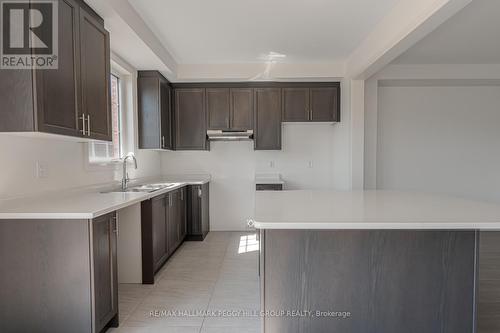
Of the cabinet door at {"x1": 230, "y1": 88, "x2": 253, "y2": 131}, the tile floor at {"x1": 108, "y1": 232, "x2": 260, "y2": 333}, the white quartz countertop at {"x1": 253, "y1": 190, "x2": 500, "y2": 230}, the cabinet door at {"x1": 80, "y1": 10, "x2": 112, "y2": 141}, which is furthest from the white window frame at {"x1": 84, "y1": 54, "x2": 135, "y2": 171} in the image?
the white quartz countertop at {"x1": 253, "y1": 190, "x2": 500, "y2": 230}

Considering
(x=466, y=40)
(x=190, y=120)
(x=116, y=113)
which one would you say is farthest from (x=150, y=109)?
(x=466, y=40)

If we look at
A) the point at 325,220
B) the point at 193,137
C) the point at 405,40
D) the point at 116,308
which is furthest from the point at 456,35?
the point at 116,308

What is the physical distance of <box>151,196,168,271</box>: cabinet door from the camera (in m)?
2.94

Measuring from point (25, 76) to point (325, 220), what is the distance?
6.02ft

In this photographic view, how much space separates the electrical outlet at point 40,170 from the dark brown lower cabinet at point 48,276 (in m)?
0.53

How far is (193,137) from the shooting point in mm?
4676

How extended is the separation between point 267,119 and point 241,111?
1.40ft

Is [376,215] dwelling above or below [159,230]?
above

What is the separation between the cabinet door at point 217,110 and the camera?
4.60 m

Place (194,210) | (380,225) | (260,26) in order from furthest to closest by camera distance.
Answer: (194,210)
(260,26)
(380,225)

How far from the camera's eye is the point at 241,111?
4609 mm

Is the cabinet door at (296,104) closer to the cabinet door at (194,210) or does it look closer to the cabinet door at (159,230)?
the cabinet door at (194,210)

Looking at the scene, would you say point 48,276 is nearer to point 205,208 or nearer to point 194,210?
point 194,210

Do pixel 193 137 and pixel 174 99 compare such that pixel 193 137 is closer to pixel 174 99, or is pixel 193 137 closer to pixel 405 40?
pixel 174 99
